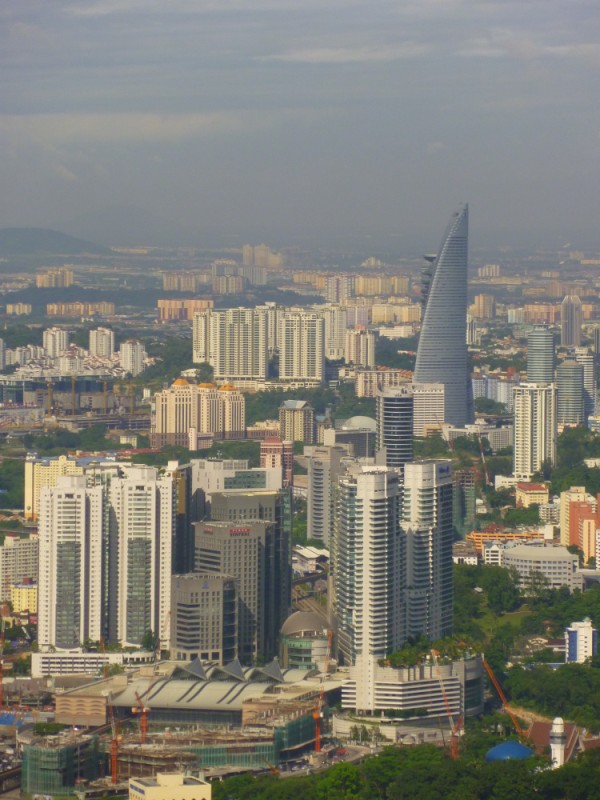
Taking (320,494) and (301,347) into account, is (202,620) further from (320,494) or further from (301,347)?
(301,347)

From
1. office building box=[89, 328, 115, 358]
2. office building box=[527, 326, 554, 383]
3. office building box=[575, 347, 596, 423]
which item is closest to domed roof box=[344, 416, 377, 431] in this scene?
office building box=[575, 347, 596, 423]

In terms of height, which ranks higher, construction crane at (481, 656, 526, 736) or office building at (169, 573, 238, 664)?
office building at (169, 573, 238, 664)

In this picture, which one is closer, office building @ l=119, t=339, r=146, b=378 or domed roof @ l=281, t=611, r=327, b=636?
domed roof @ l=281, t=611, r=327, b=636

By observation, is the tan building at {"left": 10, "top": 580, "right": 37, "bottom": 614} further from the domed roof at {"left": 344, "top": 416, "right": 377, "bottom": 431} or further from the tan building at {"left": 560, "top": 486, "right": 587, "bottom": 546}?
the domed roof at {"left": 344, "top": 416, "right": 377, "bottom": 431}

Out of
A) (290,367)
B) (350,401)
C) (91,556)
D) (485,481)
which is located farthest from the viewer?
(290,367)

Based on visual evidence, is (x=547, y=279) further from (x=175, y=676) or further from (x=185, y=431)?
(x=175, y=676)

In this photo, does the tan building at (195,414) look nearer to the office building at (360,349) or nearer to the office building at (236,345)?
the office building at (236,345)

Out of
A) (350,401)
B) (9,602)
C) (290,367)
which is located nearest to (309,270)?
(290,367)
